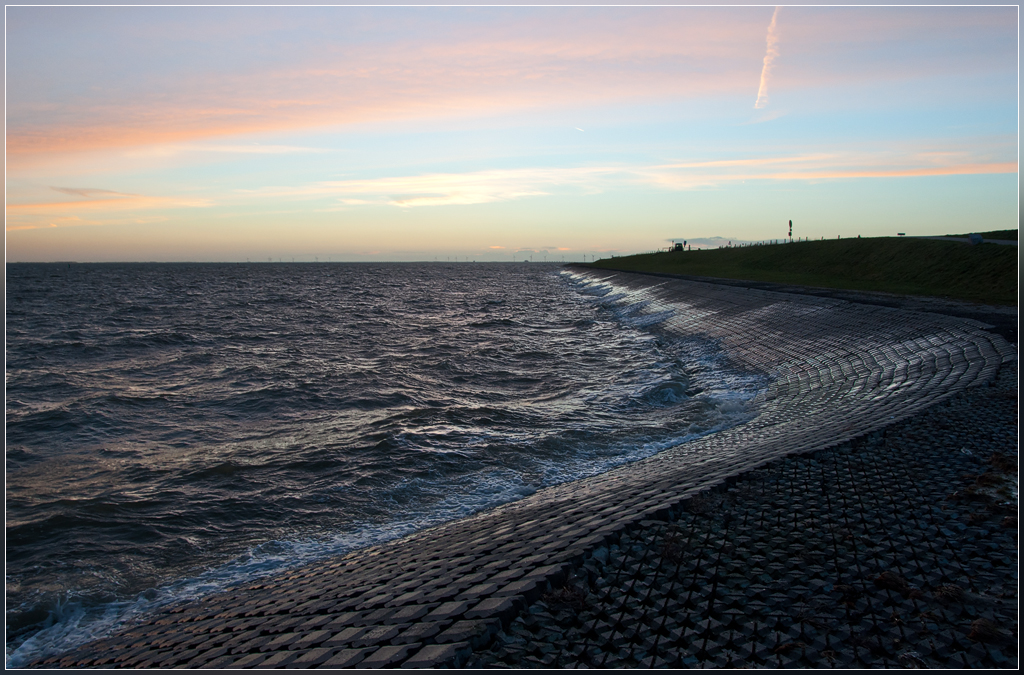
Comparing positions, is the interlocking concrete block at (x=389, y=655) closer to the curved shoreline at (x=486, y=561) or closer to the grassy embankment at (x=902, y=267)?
the curved shoreline at (x=486, y=561)

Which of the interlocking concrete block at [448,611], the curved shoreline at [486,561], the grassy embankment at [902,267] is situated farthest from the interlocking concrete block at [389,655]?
the grassy embankment at [902,267]

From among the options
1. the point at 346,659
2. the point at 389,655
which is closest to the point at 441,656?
the point at 389,655

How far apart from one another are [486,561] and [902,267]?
39055mm

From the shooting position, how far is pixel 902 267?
35062mm

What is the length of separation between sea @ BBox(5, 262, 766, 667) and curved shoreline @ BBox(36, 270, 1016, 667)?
95cm

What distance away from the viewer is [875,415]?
991 centimetres

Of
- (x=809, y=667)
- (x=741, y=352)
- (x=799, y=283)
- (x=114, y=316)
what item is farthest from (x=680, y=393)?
(x=114, y=316)

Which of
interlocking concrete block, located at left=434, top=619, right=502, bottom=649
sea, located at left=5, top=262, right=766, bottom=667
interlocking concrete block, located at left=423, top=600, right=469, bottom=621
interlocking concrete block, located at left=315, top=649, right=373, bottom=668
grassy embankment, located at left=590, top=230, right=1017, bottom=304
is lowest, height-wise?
sea, located at left=5, top=262, right=766, bottom=667

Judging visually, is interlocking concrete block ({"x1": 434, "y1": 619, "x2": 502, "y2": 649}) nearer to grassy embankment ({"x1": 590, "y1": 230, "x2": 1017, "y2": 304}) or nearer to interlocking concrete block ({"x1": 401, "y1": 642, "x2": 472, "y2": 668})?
interlocking concrete block ({"x1": 401, "y1": 642, "x2": 472, "y2": 668})

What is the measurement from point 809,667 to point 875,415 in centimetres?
748

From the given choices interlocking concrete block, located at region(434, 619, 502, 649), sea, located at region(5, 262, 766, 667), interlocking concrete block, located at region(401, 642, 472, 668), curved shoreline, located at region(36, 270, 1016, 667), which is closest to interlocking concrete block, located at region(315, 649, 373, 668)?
curved shoreline, located at region(36, 270, 1016, 667)

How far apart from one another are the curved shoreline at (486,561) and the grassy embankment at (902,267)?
1254cm

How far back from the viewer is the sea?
8.48 m

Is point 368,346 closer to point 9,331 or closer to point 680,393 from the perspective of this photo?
point 680,393
